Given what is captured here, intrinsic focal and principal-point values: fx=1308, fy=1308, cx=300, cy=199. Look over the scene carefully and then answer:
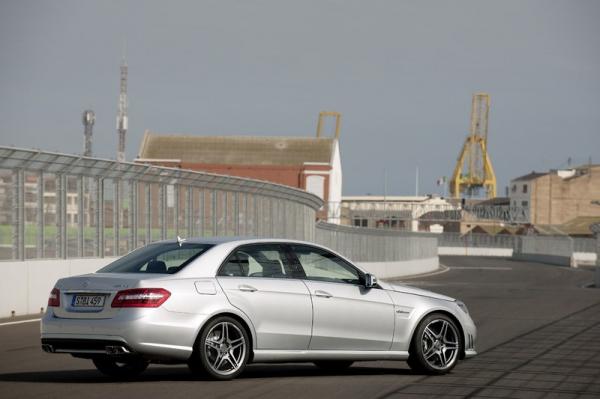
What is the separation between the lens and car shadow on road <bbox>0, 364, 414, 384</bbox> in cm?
1190

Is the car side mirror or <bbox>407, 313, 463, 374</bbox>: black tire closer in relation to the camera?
the car side mirror

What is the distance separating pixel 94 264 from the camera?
25.9 m

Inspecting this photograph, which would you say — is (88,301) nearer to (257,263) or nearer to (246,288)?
(246,288)

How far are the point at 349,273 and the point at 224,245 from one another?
4.73 feet

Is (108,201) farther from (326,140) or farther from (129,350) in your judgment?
(326,140)

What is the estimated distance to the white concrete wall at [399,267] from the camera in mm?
55156

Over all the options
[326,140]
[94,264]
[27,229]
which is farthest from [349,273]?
[326,140]

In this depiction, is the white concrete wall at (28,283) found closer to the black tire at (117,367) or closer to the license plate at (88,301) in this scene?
the black tire at (117,367)

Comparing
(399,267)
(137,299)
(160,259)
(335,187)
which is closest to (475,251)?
(335,187)

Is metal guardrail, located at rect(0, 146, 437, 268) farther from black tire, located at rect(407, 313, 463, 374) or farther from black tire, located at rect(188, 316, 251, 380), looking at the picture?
black tire, located at rect(188, 316, 251, 380)

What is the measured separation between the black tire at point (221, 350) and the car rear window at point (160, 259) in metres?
0.63

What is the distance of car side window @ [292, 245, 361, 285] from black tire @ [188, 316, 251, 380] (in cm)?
108

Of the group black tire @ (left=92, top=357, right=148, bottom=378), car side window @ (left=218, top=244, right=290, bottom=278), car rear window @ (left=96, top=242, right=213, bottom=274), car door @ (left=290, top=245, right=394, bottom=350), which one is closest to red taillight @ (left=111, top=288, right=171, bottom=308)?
car rear window @ (left=96, top=242, right=213, bottom=274)

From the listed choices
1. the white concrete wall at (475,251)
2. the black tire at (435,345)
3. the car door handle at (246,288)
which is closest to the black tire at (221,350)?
the car door handle at (246,288)
